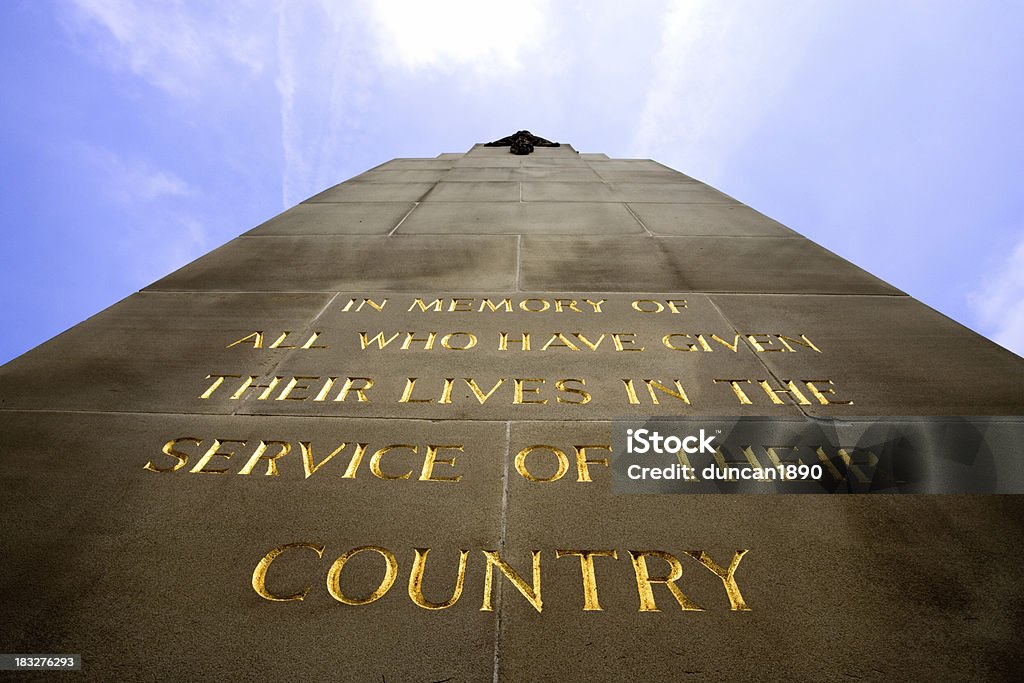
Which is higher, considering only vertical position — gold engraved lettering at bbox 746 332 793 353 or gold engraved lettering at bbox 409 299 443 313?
gold engraved lettering at bbox 409 299 443 313

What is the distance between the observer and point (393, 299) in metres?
5.21

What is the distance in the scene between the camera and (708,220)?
24.3 ft

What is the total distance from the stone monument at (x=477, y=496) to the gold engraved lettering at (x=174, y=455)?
19 mm

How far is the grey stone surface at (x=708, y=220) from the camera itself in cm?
691

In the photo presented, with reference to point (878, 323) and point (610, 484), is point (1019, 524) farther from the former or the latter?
point (878, 323)

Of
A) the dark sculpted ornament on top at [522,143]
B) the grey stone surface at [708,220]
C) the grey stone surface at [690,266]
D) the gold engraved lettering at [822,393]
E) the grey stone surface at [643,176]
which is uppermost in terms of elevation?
the dark sculpted ornament on top at [522,143]

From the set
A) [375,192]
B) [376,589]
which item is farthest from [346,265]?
[376,589]

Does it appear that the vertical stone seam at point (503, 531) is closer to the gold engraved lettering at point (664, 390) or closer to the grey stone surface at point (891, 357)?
the gold engraved lettering at point (664, 390)

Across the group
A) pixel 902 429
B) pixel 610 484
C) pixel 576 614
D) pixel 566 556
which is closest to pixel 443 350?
pixel 610 484

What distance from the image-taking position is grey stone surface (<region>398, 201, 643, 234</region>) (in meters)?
7.05

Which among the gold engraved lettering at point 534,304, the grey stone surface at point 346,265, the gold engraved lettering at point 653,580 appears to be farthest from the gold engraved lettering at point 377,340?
the gold engraved lettering at point 653,580

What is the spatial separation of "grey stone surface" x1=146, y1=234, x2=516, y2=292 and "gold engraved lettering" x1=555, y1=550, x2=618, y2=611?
320cm

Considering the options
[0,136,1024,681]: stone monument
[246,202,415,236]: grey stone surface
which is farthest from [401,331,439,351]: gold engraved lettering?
[246,202,415,236]: grey stone surface
